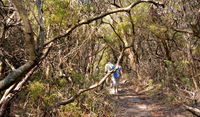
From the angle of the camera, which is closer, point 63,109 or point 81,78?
point 63,109

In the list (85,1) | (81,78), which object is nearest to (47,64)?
(81,78)

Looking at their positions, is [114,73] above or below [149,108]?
above

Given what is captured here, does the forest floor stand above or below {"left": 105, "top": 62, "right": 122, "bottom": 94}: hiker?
below

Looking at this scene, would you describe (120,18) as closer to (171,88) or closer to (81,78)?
(171,88)

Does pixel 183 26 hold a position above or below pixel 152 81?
Answer: above

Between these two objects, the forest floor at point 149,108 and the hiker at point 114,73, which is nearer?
the forest floor at point 149,108

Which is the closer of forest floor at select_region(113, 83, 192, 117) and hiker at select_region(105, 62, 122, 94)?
forest floor at select_region(113, 83, 192, 117)

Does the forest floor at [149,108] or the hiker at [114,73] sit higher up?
the hiker at [114,73]

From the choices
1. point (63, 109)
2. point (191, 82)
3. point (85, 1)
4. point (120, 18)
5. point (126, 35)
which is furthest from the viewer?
point (126, 35)

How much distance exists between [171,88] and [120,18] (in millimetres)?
6035

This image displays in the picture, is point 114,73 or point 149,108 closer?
point 149,108

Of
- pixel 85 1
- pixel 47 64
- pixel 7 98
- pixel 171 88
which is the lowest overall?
pixel 171 88

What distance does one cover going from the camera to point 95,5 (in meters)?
9.75

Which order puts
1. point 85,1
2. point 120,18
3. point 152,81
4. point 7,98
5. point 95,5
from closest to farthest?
point 7,98 → point 85,1 → point 95,5 → point 152,81 → point 120,18
